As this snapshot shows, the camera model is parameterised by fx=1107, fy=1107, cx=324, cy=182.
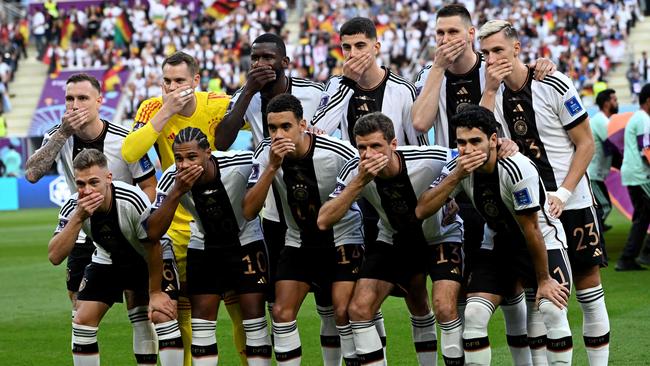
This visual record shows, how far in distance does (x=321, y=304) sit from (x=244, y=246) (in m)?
0.70

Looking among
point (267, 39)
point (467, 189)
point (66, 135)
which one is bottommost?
point (467, 189)

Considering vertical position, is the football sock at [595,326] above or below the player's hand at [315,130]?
below

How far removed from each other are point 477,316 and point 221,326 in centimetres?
468

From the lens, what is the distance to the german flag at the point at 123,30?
39.7 meters

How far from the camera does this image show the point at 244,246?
758 cm

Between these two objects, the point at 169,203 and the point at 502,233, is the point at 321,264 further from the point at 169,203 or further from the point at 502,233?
the point at 502,233

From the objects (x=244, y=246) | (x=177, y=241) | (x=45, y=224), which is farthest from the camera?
(x=45, y=224)

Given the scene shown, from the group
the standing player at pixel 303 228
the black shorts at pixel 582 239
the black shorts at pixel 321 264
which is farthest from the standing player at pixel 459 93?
the black shorts at pixel 321 264

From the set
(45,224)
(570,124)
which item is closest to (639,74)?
(45,224)

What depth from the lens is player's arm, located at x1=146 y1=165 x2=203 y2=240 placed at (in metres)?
7.06

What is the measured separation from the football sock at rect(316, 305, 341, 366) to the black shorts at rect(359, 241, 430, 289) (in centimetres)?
64

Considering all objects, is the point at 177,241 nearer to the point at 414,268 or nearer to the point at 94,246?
the point at 94,246

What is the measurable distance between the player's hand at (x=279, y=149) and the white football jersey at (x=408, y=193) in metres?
0.40

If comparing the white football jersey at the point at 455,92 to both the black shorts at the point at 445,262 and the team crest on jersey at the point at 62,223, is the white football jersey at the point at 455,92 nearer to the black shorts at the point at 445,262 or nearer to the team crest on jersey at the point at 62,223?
the black shorts at the point at 445,262
